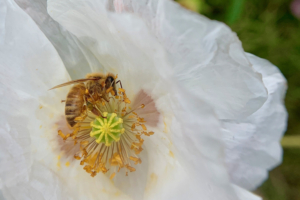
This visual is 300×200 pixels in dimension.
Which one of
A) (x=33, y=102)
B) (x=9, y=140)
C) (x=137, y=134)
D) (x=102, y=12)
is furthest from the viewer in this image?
(x=137, y=134)

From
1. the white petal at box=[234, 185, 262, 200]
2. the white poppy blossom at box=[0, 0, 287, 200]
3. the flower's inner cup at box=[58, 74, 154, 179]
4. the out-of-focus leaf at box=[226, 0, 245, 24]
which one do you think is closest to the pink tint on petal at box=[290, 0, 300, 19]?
the out-of-focus leaf at box=[226, 0, 245, 24]

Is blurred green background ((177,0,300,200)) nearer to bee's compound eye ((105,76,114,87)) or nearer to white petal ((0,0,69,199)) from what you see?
bee's compound eye ((105,76,114,87))

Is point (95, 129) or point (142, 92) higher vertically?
point (142, 92)

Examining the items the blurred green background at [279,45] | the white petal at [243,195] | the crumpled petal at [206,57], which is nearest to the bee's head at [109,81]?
the crumpled petal at [206,57]

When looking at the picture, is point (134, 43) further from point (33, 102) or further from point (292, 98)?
point (292, 98)

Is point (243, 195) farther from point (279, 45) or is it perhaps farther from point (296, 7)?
point (296, 7)

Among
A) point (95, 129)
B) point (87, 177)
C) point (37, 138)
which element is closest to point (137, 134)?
point (95, 129)

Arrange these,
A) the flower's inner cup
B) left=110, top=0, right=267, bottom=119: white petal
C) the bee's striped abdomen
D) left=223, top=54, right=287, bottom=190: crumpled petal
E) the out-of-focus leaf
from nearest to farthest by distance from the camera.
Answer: left=110, top=0, right=267, bottom=119: white petal, left=223, top=54, right=287, bottom=190: crumpled petal, the bee's striped abdomen, the flower's inner cup, the out-of-focus leaf
